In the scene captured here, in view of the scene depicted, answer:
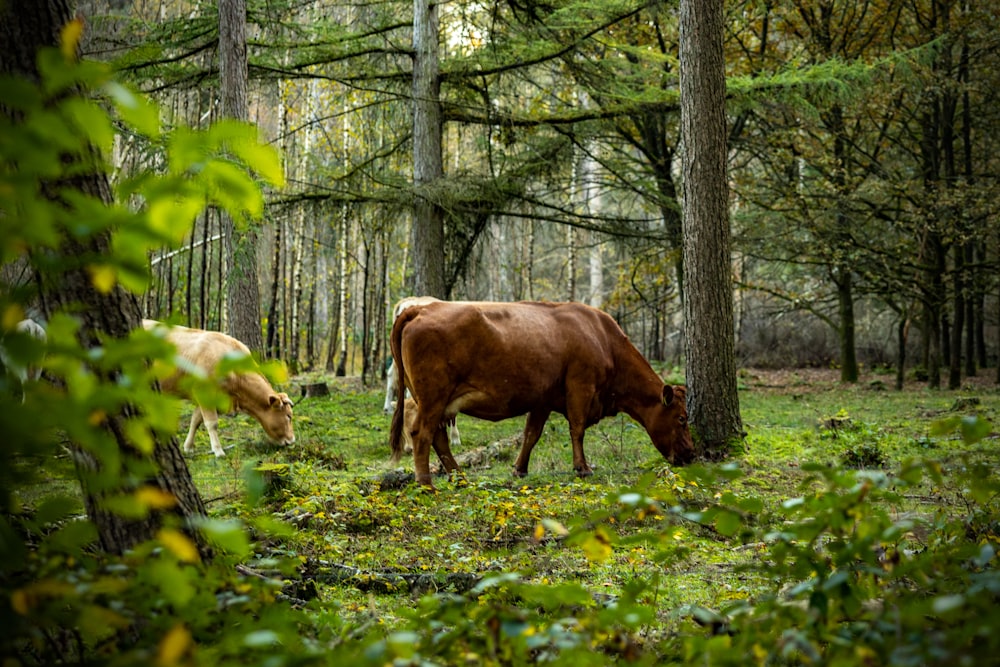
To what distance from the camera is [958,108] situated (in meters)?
19.2

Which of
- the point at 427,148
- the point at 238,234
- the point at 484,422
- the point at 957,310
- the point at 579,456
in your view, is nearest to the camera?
the point at 579,456

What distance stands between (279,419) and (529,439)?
10.9ft

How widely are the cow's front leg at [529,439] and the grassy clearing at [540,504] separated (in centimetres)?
20

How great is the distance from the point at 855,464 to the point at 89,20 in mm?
11004

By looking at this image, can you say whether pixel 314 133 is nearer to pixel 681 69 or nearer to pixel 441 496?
pixel 681 69

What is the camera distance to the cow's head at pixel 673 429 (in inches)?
326

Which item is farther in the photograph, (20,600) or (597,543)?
(597,543)

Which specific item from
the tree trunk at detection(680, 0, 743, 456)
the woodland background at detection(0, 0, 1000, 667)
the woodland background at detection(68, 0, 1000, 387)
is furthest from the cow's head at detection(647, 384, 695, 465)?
the woodland background at detection(68, 0, 1000, 387)

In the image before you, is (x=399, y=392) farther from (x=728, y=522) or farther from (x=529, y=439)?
(x=728, y=522)

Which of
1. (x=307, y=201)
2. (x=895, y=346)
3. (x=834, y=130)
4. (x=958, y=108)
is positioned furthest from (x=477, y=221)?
(x=895, y=346)

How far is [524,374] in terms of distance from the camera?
7980 millimetres

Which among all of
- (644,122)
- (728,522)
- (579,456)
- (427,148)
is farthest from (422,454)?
(644,122)

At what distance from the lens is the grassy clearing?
397cm

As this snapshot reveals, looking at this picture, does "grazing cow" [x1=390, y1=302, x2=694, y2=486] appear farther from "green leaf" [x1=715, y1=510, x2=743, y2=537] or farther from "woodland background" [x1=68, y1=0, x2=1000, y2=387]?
"green leaf" [x1=715, y1=510, x2=743, y2=537]
